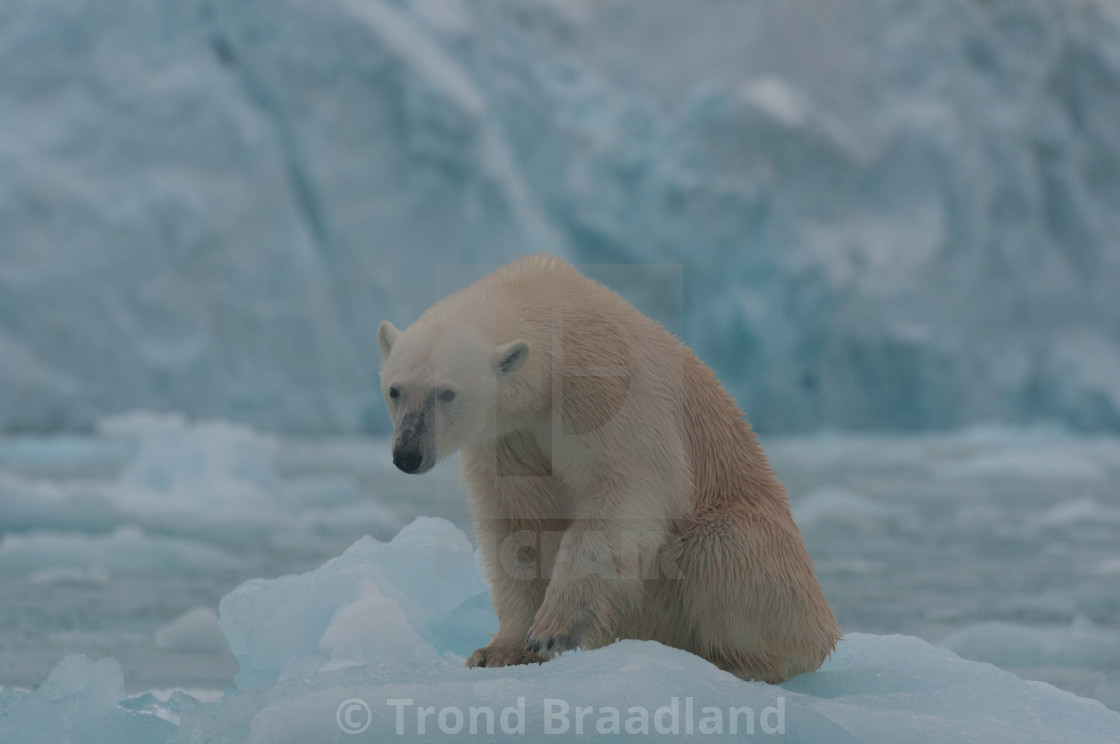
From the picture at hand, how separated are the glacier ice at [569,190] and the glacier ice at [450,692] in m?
12.6

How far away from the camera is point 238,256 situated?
50.7 ft

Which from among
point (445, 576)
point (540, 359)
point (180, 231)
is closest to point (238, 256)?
point (180, 231)

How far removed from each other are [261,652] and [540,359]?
1.48 metres

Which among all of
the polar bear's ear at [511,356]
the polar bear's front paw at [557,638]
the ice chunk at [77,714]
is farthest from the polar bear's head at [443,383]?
the ice chunk at [77,714]

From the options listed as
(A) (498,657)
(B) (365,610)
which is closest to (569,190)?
(B) (365,610)

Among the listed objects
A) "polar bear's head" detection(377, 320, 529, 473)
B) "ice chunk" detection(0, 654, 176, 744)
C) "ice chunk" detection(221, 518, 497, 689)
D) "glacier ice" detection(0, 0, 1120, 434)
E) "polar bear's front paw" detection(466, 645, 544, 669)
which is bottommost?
"ice chunk" detection(0, 654, 176, 744)

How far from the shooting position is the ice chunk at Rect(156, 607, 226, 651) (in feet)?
15.6

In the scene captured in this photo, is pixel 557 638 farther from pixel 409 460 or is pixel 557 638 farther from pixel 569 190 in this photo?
pixel 569 190

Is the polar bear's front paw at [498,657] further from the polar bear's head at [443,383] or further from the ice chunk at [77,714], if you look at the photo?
the ice chunk at [77,714]

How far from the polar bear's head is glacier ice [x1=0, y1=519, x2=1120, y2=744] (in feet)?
1.59

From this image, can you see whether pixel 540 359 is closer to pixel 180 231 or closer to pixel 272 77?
pixel 180 231

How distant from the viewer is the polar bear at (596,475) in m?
2.14

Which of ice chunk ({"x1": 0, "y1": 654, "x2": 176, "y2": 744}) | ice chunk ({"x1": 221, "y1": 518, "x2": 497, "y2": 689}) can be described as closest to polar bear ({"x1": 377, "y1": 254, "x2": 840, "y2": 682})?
ice chunk ({"x1": 221, "y1": 518, "x2": 497, "y2": 689})

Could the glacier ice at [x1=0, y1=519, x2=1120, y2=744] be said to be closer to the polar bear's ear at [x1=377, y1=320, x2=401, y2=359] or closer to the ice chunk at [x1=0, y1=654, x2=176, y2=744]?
the ice chunk at [x1=0, y1=654, x2=176, y2=744]
